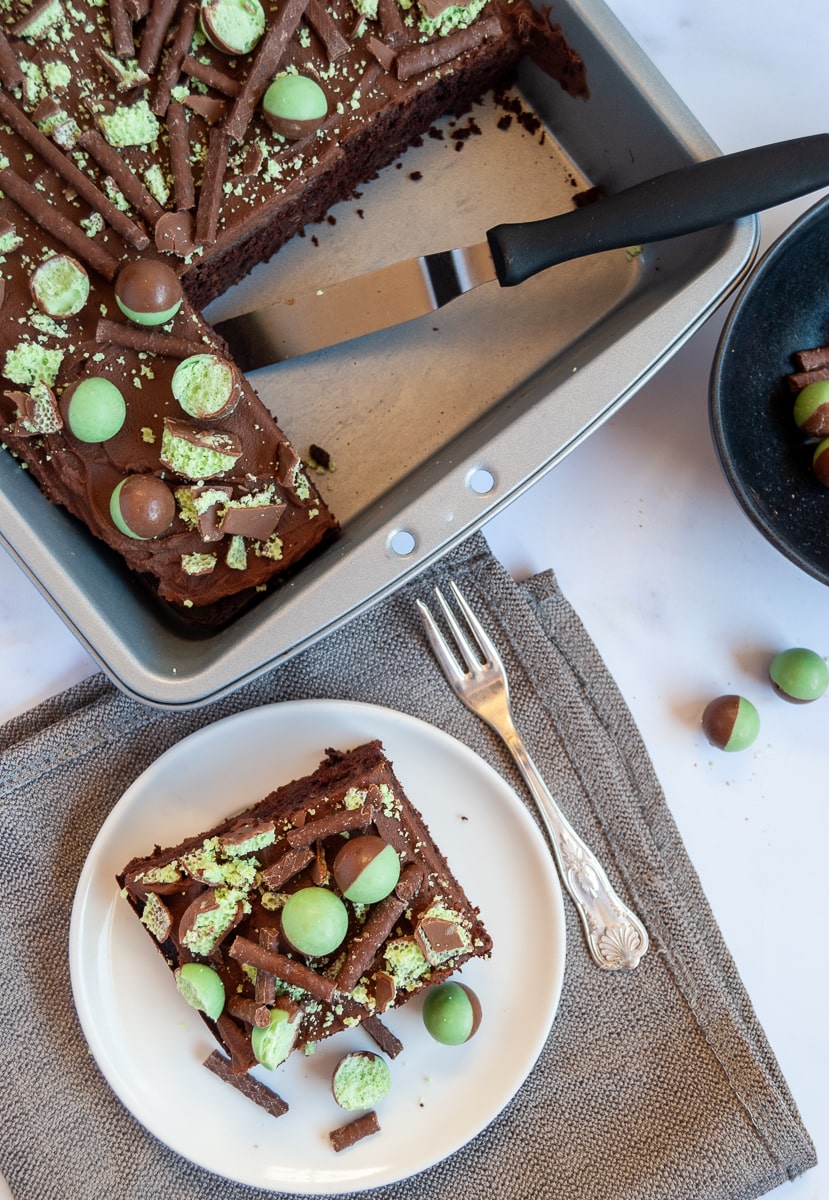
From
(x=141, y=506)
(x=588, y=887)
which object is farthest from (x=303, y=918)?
(x=141, y=506)

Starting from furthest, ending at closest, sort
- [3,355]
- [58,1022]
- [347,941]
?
[58,1022]
[347,941]
[3,355]

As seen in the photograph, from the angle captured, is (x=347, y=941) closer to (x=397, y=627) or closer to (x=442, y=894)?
(x=442, y=894)

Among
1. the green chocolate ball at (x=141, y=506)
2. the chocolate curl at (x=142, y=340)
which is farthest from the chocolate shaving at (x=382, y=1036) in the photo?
the chocolate curl at (x=142, y=340)

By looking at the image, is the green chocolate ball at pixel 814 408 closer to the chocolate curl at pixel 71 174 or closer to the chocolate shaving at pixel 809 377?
the chocolate shaving at pixel 809 377

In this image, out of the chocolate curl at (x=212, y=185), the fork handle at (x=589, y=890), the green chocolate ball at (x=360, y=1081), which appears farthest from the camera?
the fork handle at (x=589, y=890)

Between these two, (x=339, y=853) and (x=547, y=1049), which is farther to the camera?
(x=547, y=1049)

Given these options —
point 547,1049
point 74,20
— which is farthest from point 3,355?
point 547,1049

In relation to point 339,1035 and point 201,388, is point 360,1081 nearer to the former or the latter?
point 339,1035
